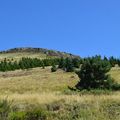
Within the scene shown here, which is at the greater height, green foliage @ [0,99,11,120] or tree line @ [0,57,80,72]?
tree line @ [0,57,80,72]

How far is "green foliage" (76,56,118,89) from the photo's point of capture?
33469 millimetres

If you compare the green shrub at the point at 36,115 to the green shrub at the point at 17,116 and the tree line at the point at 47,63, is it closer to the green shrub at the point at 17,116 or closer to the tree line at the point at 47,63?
the green shrub at the point at 17,116

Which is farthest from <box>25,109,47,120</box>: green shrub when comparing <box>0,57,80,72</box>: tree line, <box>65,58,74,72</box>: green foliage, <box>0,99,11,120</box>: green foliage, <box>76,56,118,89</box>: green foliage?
<box>0,57,80,72</box>: tree line

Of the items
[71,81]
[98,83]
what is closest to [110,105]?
[98,83]

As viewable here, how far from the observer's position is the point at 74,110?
14148 mm

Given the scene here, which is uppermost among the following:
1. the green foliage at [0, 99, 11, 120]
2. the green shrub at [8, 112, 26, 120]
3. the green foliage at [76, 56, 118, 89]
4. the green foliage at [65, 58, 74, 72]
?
the green foliage at [65, 58, 74, 72]

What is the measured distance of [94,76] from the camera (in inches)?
1399

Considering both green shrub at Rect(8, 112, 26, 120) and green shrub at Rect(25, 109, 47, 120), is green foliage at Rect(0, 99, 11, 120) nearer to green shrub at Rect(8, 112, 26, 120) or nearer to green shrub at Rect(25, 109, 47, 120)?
green shrub at Rect(8, 112, 26, 120)

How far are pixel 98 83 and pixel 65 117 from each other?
68.0 ft

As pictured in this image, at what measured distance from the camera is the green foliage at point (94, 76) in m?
33.5

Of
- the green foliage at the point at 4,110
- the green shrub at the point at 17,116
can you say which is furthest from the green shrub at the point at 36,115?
the green foliage at the point at 4,110

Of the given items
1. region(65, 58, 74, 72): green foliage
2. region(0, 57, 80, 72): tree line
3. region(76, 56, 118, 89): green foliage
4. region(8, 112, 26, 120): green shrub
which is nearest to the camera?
region(8, 112, 26, 120): green shrub

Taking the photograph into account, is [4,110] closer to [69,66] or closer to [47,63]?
[69,66]

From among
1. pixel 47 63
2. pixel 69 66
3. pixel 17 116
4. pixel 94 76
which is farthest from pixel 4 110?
pixel 47 63
